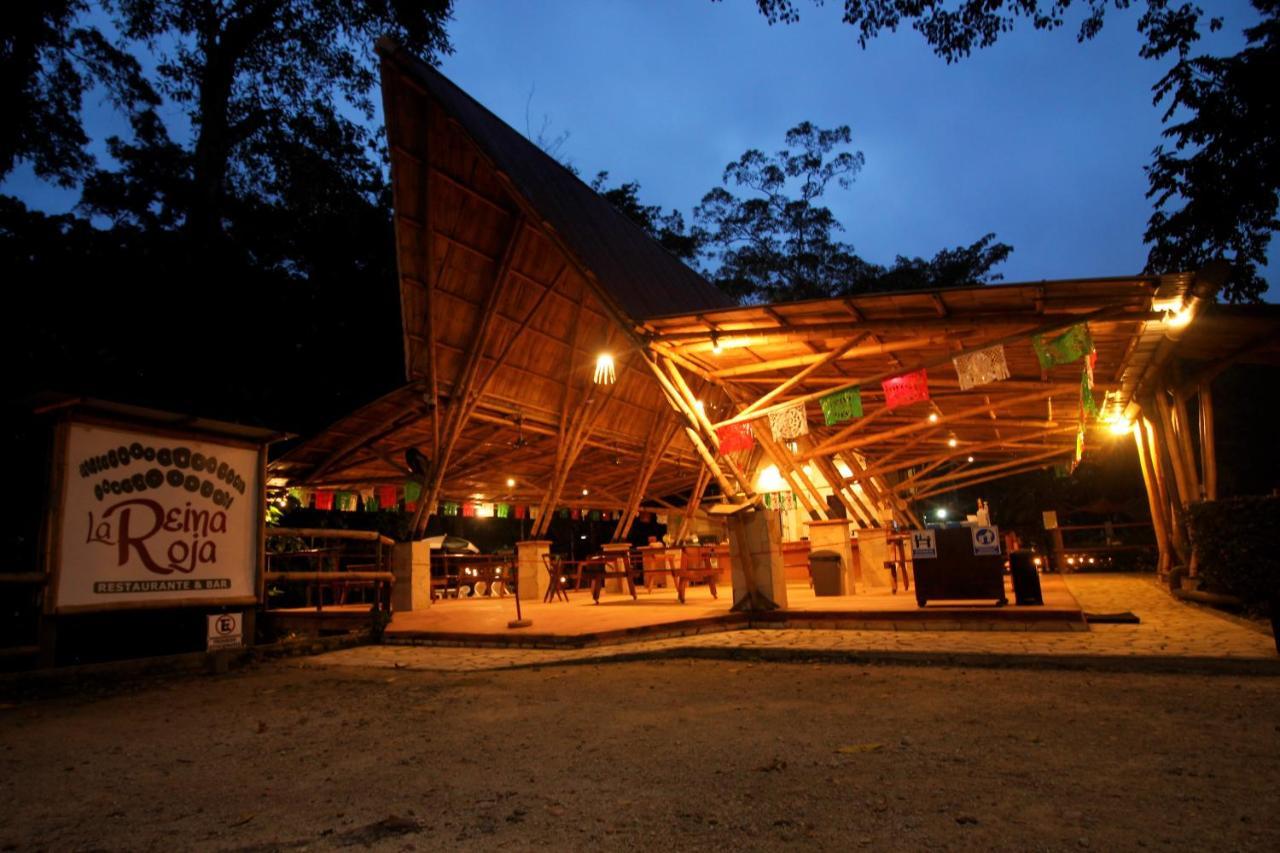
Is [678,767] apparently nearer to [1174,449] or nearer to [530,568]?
[1174,449]

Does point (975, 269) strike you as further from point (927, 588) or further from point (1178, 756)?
point (1178, 756)

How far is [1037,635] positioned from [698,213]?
29900 mm

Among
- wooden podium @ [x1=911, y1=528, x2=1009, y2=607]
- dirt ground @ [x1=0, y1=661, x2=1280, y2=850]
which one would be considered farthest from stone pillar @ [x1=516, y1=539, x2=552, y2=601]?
dirt ground @ [x1=0, y1=661, x2=1280, y2=850]

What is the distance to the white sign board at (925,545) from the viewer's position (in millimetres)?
8039

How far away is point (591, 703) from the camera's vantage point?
4.63 m

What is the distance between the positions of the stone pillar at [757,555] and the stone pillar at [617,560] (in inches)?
133

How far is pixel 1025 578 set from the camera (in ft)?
25.2

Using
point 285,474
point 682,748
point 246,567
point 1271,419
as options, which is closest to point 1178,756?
point 682,748

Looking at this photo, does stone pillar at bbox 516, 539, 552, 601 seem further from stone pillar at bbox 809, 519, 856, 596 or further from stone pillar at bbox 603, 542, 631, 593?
stone pillar at bbox 809, 519, 856, 596

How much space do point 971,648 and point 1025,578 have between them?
7.42ft

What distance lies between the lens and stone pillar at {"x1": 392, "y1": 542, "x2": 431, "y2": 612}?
37.8ft

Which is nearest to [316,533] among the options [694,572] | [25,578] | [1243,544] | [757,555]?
[25,578]

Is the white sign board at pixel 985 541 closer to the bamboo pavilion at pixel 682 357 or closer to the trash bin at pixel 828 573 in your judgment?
the bamboo pavilion at pixel 682 357

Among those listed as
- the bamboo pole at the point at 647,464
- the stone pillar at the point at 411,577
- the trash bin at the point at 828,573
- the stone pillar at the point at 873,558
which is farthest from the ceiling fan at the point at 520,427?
the stone pillar at the point at 873,558
